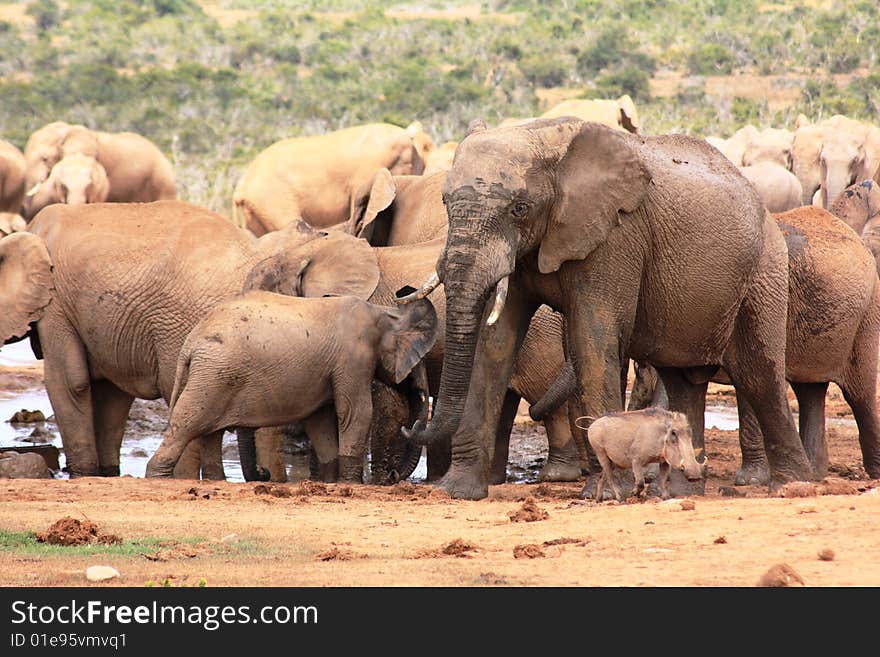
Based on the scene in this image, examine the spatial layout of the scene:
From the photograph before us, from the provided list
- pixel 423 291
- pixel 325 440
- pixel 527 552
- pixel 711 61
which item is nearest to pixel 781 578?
pixel 527 552

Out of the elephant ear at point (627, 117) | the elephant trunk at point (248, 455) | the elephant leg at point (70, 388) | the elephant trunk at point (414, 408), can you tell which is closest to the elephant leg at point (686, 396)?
the elephant trunk at point (414, 408)

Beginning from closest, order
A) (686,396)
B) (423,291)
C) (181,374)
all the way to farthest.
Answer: (423,291) < (686,396) < (181,374)

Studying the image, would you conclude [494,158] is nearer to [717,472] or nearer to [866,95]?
[717,472]

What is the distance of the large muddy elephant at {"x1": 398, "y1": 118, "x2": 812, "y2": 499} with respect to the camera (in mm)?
7996

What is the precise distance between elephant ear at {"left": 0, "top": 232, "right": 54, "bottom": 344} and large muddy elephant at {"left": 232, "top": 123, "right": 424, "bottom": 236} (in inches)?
324

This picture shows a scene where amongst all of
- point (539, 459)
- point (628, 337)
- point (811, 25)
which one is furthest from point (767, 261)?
point (811, 25)

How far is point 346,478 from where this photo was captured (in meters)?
9.66

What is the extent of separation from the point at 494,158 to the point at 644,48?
44.7 metres

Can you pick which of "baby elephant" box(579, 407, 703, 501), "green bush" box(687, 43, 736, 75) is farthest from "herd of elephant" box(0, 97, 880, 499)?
"green bush" box(687, 43, 736, 75)

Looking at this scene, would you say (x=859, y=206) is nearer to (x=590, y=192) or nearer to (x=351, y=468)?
(x=351, y=468)

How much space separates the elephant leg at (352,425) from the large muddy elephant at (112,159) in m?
15.1

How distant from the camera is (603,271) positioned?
8.35 m

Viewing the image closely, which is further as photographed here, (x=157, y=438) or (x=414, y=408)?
(x=157, y=438)

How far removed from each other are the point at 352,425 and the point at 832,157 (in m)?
15.2
